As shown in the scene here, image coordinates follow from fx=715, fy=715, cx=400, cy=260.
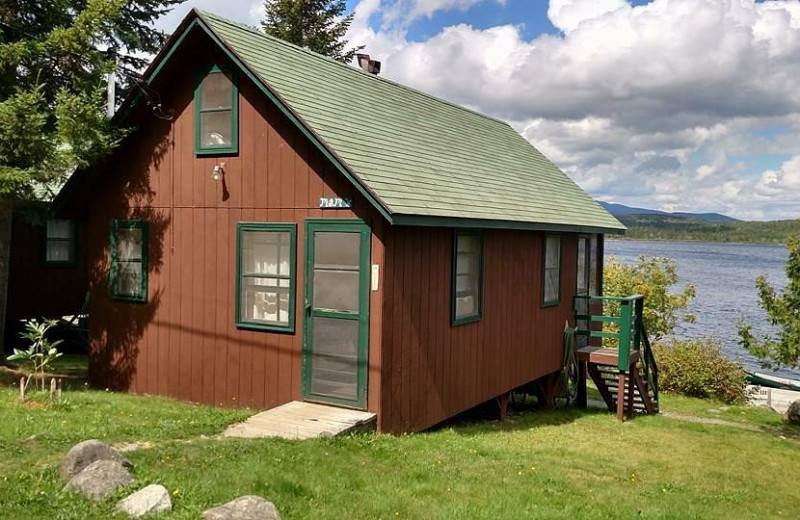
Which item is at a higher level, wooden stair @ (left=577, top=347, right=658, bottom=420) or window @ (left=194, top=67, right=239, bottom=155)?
window @ (left=194, top=67, right=239, bottom=155)

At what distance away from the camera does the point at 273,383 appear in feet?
32.9

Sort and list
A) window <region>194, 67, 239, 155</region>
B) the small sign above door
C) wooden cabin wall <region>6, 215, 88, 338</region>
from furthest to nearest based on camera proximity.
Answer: wooden cabin wall <region>6, 215, 88, 338</region> → window <region>194, 67, 239, 155</region> → the small sign above door

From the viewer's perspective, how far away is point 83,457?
6.21m

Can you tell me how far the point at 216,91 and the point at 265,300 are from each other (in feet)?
10.2

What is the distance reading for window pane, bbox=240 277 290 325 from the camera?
32.9 feet

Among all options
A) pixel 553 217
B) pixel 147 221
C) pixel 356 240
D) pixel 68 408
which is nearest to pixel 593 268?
pixel 553 217

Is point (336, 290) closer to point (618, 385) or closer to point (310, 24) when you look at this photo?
point (618, 385)

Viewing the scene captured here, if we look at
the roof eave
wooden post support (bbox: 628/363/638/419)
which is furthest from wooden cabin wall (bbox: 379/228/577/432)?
wooden post support (bbox: 628/363/638/419)

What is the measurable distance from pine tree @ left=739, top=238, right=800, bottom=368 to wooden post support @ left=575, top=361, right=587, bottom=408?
4.03 meters

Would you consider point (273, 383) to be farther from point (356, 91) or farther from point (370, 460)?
point (356, 91)

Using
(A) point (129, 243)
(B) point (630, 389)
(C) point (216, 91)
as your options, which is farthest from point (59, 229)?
(B) point (630, 389)

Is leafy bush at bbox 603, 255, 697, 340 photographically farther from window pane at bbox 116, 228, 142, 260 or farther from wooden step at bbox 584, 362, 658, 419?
window pane at bbox 116, 228, 142, 260

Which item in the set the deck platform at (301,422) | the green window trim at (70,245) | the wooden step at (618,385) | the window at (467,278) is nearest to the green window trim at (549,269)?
the wooden step at (618,385)

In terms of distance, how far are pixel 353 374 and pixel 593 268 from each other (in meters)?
9.31
